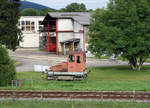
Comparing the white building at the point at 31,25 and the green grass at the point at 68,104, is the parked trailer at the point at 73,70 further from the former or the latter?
the white building at the point at 31,25

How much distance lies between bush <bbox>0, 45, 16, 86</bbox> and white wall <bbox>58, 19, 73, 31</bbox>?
4064 centimetres

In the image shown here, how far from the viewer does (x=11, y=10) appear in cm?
4597

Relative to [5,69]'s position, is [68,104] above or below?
below

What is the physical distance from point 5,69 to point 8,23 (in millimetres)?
23166

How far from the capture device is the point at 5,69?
24188 millimetres

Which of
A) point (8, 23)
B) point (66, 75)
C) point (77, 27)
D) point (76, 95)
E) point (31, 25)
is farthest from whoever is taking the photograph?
point (31, 25)

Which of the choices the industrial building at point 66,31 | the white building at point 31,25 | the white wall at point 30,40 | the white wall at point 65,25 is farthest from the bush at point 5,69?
the white building at point 31,25

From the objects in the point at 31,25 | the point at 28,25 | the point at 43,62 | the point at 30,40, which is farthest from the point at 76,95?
the point at 28,25

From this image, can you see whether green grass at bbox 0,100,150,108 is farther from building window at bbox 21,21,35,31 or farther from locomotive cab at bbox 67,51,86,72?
building window at bbox 21,21,35,31

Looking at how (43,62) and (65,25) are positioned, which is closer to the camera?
(43,62)

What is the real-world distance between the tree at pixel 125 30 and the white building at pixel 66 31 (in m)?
23.4

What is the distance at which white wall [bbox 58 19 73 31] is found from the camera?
213 ft

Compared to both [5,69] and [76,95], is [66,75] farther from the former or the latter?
[76,95]

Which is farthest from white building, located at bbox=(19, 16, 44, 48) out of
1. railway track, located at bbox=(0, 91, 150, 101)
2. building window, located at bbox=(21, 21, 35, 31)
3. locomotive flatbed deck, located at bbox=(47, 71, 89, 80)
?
railway track, located at bbox=(0, 91, 150, 101)
